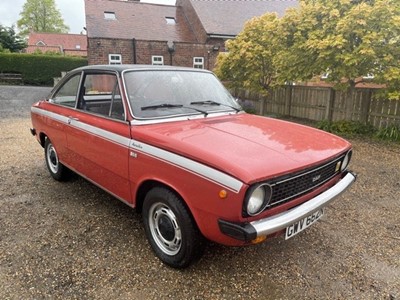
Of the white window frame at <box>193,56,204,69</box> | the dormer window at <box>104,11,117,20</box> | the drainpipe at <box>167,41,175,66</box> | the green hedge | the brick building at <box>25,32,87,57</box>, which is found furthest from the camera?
the brick building at <box>25,32,87,57</box>

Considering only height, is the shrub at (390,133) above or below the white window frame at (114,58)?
below

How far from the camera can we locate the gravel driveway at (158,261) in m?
2.49

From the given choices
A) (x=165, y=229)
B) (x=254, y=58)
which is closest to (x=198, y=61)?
(x=254, y=58)

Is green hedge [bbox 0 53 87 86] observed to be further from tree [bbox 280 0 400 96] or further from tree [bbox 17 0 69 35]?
tree [bbox 17 0 69 35]

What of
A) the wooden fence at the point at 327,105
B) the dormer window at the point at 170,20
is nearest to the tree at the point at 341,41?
the wooden fence at the point at 327,105

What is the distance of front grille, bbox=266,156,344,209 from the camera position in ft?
7.35

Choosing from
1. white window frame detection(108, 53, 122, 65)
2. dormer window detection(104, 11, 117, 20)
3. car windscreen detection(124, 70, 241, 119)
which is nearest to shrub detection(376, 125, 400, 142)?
car windscreen detection(124, 70, 241, 119)

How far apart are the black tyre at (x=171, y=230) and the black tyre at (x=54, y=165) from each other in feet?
7.68

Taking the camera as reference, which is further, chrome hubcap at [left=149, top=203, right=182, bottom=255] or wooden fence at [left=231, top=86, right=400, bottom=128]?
wooden fence at [left=231, top=86, right=400, bottom=128]

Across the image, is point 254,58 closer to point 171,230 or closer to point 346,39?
point 346,39

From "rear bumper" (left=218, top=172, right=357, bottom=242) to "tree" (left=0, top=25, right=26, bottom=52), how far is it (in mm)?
32438

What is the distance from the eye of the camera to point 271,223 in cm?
217

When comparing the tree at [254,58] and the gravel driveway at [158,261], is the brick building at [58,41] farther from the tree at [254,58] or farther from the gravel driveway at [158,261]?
the gravel driveway at [158,261]

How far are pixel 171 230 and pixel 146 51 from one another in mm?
20616
